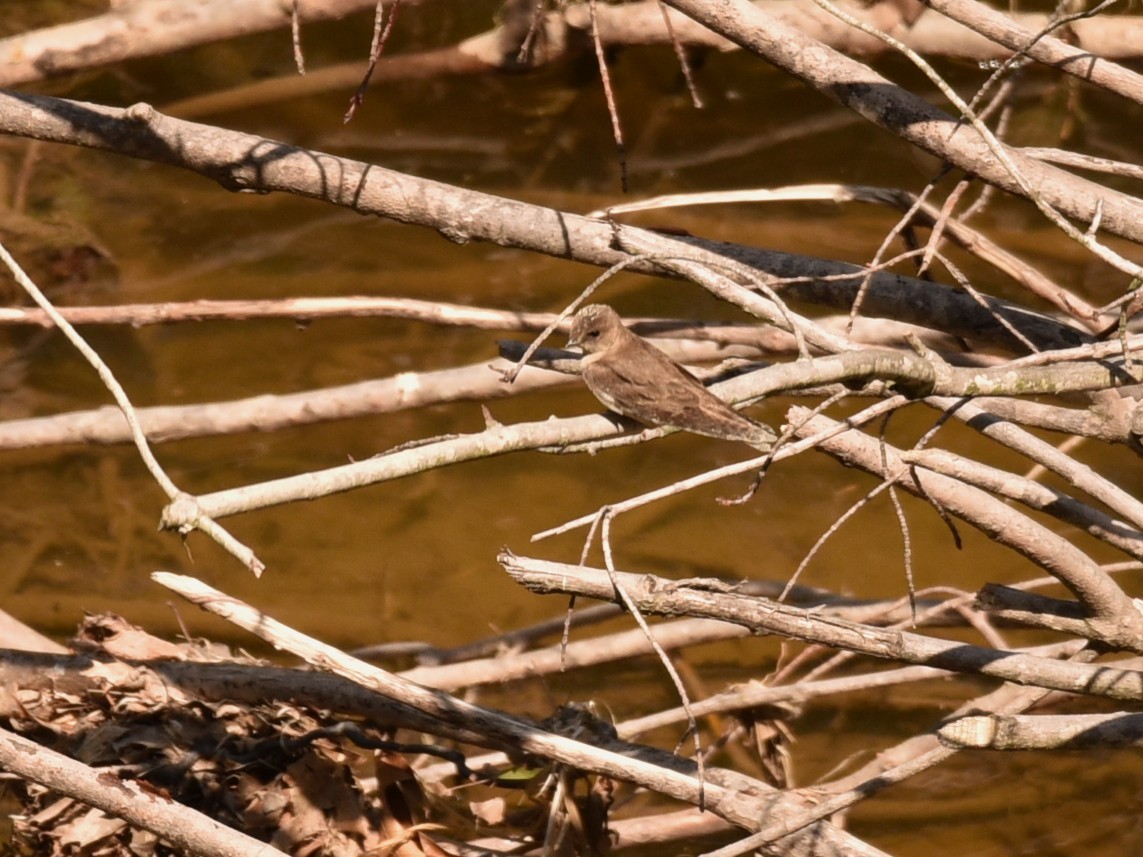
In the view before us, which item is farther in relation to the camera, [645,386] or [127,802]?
[645,386]

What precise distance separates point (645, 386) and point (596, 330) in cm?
74

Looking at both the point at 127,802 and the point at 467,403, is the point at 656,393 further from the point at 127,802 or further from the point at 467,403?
the point at 467,403

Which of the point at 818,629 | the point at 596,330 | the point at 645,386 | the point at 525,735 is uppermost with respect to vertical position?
the point at 645,386

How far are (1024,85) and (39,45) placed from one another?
6002 mm

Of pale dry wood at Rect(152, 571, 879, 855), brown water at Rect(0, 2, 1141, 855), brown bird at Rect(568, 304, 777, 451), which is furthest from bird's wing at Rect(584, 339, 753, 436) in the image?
brown water at Rect(0, 2, 1141, 855)

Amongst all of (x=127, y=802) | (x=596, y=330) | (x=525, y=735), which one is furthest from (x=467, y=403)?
(x=127, y=802)

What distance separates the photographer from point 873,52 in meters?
7.93

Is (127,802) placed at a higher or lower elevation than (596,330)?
lower

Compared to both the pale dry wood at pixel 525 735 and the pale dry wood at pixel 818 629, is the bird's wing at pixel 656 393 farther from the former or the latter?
the pale dry wood at pixel 525 735

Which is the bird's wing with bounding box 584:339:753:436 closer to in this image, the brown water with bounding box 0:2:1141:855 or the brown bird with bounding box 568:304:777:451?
the brown bird with bounding box 568:304:777:451

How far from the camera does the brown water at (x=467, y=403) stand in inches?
271

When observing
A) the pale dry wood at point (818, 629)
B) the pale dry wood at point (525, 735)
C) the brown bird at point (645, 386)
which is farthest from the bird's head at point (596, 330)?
the pale dry wood at point (818, 629)

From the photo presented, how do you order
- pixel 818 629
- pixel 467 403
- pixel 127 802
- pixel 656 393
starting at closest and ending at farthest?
pixel 818 629
pixel 127 802
pixel 656 393
pixel 467 403

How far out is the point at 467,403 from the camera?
6.86 meters
